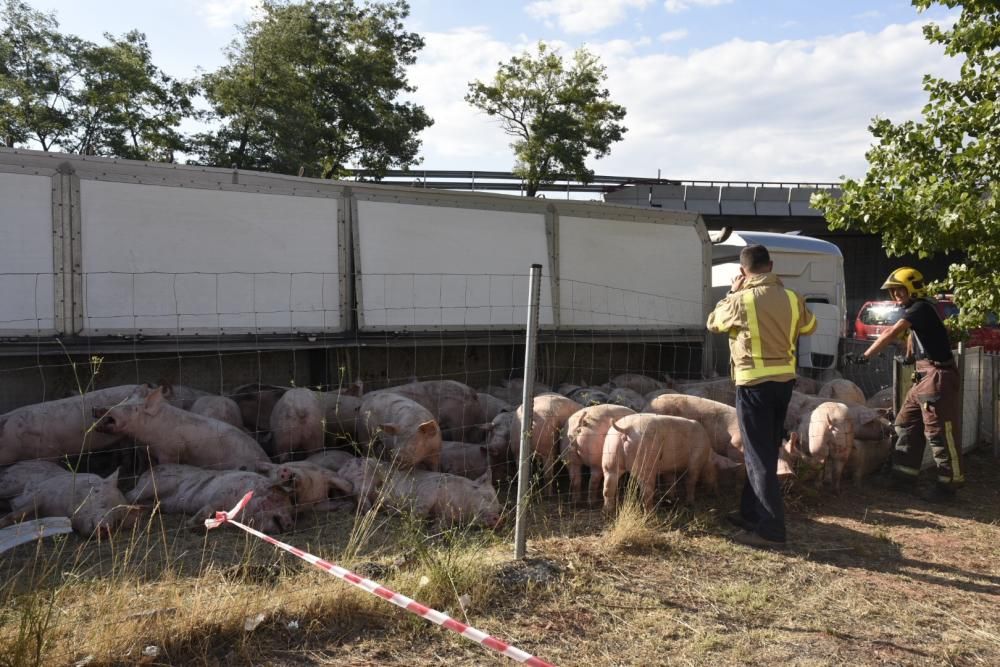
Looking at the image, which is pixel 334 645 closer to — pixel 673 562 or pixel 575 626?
pixel 575 626

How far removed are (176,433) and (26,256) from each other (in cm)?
253

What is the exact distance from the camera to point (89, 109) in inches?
901

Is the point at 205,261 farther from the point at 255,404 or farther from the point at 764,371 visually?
the point at 764,371

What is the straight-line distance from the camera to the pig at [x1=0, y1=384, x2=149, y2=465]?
634 cm

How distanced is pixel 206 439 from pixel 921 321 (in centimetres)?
617

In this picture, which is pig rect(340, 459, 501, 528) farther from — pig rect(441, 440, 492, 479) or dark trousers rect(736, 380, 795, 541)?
dark trousers rect(736, 380, 795, 541)

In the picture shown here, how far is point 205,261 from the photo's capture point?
328 inches

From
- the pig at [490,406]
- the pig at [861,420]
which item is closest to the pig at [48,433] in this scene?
the pig at [490,406]

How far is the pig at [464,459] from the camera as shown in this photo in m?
6.71

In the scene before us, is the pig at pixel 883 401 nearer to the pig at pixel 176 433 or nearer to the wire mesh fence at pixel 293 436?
the wire mesh fence at pixel 293 436

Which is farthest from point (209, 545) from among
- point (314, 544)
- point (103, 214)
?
point (103, 214)

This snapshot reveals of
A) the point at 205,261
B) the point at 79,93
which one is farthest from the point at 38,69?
the point at 205,261

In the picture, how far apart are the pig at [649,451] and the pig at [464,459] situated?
3.54ft

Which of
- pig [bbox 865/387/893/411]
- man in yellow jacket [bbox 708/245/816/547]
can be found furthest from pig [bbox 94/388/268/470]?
pig [bbox 865/387/893/411]
